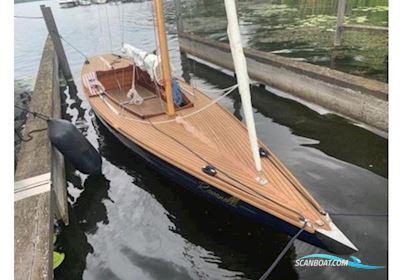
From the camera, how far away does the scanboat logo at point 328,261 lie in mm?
5250

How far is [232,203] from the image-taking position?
5645 millimetres

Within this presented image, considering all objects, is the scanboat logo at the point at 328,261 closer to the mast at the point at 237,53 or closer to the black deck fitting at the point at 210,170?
the black deck fitting at the point at 210,170

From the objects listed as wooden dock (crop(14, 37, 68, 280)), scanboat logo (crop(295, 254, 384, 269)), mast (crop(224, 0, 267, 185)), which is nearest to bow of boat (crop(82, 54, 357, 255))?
scanboat logo (crop(295, 254, 384, 269))

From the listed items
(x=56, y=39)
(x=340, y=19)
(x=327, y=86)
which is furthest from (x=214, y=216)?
(x=56, y=39)

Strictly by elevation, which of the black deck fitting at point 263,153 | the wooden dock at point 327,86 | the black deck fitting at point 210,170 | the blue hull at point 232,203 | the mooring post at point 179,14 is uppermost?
the mooring post at point 179,14

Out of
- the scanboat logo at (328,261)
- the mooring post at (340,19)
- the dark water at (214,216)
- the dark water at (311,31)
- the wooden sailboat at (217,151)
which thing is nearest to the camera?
the wooden sailboat at (217,151)

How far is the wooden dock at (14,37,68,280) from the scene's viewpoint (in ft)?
14.7

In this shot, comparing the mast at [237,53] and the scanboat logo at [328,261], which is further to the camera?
the scanboat logo at [328,261]

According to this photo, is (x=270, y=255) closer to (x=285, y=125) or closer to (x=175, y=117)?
Answer: (x=175, y=117)

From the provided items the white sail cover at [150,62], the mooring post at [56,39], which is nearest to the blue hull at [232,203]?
the white sail cover at [150,62]

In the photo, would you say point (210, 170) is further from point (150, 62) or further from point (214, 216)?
point (150, 62)

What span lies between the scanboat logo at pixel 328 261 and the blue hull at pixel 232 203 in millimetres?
800

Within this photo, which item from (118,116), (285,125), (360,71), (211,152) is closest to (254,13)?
(360,71)

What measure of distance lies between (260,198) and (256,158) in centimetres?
69
